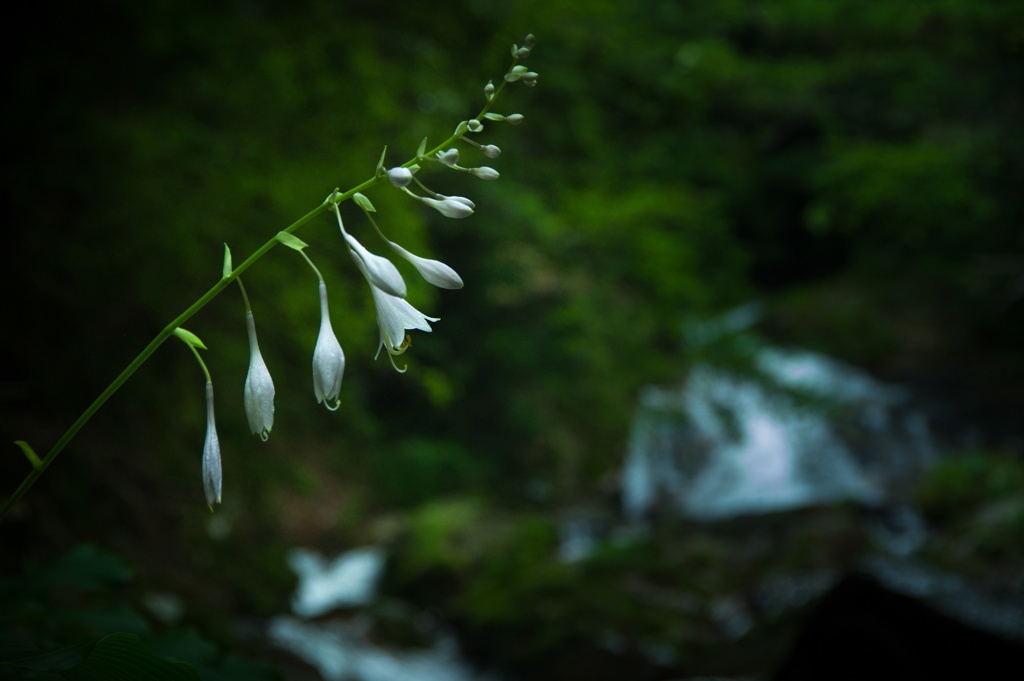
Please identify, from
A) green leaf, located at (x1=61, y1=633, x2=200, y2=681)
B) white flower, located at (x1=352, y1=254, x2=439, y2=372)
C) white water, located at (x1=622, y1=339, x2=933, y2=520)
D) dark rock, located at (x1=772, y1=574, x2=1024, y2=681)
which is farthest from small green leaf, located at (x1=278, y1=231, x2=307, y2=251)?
white water, located at (x1=622, y1=339, x2=933, y2=520)

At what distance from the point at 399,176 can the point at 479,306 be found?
27.1 feet

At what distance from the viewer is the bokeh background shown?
3174 millimetres

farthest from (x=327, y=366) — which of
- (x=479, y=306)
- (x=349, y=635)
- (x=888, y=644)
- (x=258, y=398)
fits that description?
(x=479, y=306)

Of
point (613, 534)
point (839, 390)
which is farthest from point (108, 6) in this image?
point (839, 390)

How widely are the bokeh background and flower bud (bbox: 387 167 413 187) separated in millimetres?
1003

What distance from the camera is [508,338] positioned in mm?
9273

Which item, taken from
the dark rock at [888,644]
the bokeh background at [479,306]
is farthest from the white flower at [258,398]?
the dark rock at [888,644]

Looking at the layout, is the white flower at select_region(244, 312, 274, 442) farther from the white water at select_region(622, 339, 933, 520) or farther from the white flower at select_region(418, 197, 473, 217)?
the white water at select_region(622, 339, 933, 520)

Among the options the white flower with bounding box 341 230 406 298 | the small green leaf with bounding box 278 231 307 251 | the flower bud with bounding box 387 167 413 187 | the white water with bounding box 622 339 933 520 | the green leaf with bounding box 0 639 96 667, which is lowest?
the green leaf with bounding box 0 639 96 667

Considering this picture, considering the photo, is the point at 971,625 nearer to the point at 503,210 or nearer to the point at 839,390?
the point at 503,210

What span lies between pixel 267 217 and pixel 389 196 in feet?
2.15

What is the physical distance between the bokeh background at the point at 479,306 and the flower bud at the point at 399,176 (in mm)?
1003

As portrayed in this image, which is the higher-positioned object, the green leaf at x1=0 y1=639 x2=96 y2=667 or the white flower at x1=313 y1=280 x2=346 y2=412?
the white flower at x1=313 y1=280 x2=346 y2=412

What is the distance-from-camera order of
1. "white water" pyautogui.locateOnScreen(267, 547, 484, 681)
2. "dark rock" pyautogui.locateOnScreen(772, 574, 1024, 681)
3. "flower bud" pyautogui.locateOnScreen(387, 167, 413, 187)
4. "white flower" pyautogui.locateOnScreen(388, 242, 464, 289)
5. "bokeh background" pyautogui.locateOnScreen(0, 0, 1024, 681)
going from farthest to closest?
"white water" pyautogui.locateOnScreen(267, 547, 484, 681) < "bokeh background" pyautogui.locateOnScreen(0, 0, 1024, 681) < "dark rock" pyautogui.locateOnScreen(772, 574, 1024, 681) < "white flower" pyautogui.locateOnScreen(388, 242, 464, 289) < "flower bud" pyautogui.locateOnScreen(387, 167, 413, 187)
